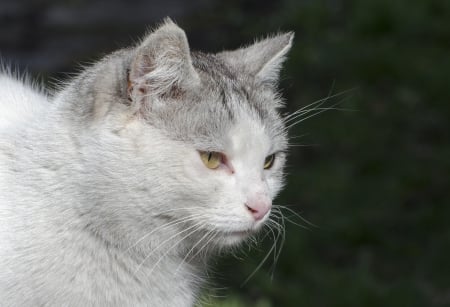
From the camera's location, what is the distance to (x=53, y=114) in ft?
10.1

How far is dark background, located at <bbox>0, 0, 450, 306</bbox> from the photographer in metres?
4.67

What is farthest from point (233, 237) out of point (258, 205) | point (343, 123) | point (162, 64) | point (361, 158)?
point (343, 123)

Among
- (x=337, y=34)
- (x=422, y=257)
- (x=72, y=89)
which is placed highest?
(x=337, y=34)

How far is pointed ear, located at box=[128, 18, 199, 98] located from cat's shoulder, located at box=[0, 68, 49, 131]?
1.91ft

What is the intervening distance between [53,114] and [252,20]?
405 centimetres

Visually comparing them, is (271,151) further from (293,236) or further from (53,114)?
(293,236)

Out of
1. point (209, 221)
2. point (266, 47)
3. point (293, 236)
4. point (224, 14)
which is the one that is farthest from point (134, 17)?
point (209, 221)

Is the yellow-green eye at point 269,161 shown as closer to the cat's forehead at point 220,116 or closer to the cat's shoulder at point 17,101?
the cat's forehead at point 220,116

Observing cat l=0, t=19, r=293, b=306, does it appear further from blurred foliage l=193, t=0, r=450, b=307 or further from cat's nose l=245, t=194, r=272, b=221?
blurred foliage l=193, t=0, r=450, b=307

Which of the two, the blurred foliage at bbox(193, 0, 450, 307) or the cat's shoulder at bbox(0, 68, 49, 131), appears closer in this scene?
the cat's shoulder at bbox(0, 68, 49, 131)

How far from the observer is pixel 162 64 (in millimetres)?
2807

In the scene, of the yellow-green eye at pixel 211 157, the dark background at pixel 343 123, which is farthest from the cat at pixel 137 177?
the dark background at pixel 343 123

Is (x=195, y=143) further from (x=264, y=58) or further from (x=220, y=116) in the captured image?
(x=264, y=58)

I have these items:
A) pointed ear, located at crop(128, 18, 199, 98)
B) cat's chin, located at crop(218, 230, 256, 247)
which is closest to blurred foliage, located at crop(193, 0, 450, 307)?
cat's chin, located at crop(218, 230, 256, 247)
